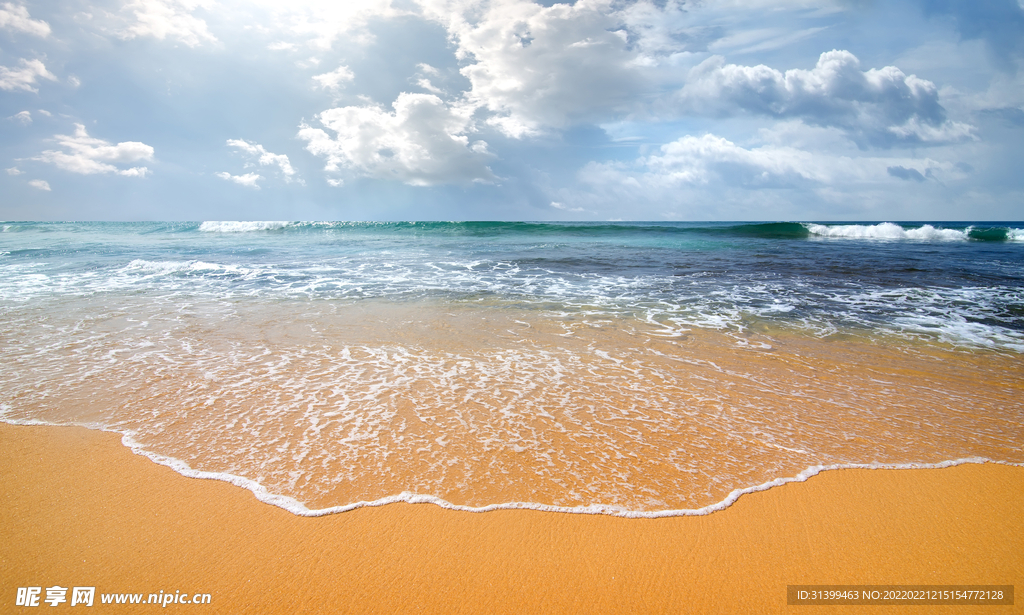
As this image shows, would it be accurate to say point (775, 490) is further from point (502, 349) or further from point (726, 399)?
point (502, 349)

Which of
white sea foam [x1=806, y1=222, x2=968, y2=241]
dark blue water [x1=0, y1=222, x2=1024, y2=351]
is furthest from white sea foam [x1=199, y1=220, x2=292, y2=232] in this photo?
white sea foam [x1=806, y1=222, x2=968, y2=241]

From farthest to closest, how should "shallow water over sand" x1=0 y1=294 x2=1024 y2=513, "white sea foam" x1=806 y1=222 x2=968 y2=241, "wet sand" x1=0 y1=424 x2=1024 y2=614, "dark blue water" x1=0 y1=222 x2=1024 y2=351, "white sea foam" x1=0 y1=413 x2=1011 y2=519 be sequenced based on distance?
"white sea foam" x1=806 y1=222 x2=968 y2=241 → "dark blue water" x1=0 y1=222 x2=1024 y2=351 → "shallow water over sand" x1=0 y1=294 x2=1024 y2=513 → "white sea foam" x1=0 y1=413 x2=1011 y2=519 → "wet sand" x1=0 y1=424 x2=1024 y2=614

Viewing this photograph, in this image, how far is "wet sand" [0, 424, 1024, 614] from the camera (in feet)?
6.28

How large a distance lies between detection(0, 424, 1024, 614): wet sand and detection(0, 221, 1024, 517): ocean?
161mm

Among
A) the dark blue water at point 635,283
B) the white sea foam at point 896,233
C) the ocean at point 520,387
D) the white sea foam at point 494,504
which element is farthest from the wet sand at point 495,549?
the white sea foam at point 896,233

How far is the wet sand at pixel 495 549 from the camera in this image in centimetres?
192

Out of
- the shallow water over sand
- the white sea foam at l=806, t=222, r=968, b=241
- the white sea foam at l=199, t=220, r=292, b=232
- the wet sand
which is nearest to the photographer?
the wet sand

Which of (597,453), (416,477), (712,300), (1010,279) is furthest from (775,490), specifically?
(1010,279)

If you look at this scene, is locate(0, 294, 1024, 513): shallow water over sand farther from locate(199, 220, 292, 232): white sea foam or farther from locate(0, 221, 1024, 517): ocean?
locate(199, 220, 292, 232): white sea foam

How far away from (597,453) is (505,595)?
121 centimetres

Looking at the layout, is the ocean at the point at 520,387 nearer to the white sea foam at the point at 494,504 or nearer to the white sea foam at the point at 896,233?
the white sea foam at the point at 494,504

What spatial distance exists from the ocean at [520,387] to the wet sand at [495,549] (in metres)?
0.16

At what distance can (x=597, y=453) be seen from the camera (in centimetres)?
292

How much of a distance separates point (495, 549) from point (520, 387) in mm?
1862
